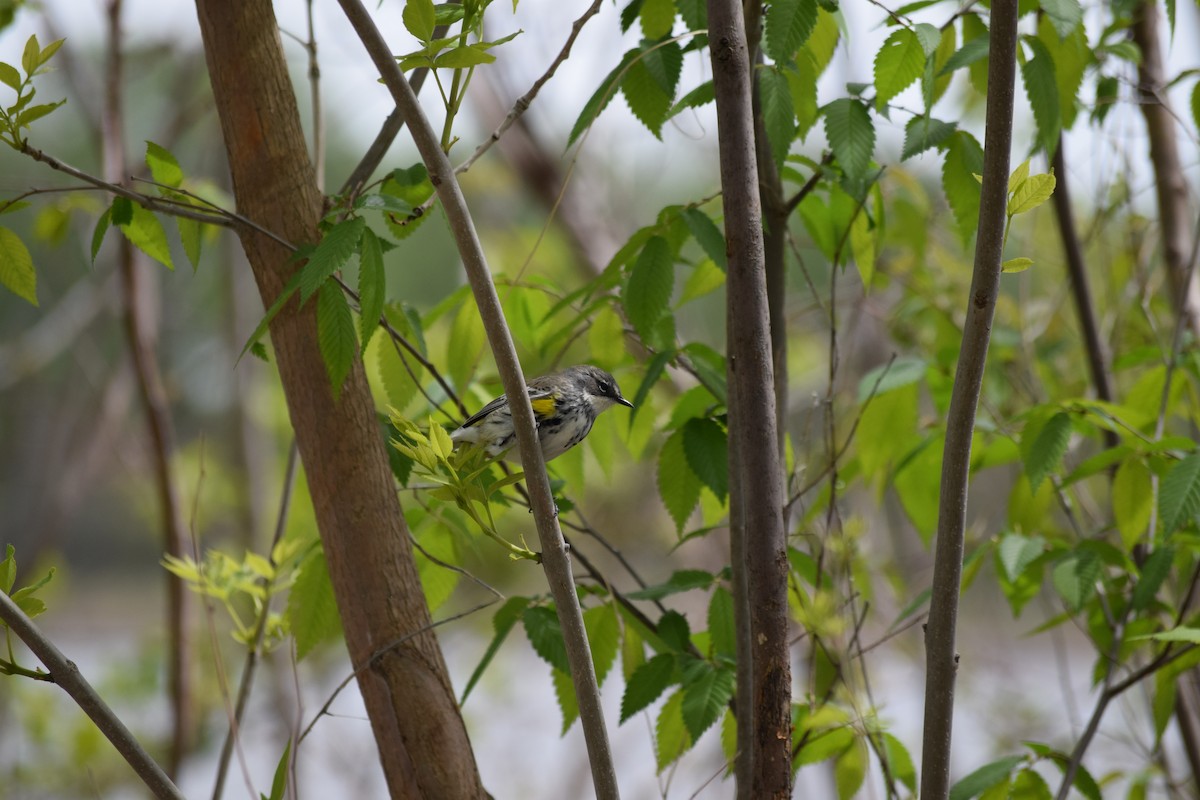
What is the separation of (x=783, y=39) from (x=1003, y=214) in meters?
0.42

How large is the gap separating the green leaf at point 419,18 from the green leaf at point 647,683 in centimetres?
86

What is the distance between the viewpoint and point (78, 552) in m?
11.0

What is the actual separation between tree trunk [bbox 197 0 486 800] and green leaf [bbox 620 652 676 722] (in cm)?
22

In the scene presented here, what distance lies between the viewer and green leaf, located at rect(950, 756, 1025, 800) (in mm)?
1435

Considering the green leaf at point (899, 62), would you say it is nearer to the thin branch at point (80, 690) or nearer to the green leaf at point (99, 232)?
the green leaf at point (99, 232)

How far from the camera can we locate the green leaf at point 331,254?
3.66 feet

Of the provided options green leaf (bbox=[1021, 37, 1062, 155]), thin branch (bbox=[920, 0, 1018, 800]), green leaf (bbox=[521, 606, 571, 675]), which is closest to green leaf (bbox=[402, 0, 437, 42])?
thin branch (bbox=[920, 0, 1018, 800])

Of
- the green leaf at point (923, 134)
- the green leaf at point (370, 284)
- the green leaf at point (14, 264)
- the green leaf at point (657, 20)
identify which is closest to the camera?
the green leaf at point (370, 284)

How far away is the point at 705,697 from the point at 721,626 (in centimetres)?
Result: 18

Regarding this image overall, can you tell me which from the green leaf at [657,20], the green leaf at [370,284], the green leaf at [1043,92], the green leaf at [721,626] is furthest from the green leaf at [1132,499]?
the green leaf at [370,284]

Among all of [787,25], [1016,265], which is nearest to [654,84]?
[787,25]

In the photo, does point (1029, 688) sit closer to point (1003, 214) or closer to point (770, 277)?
point (770, 277)

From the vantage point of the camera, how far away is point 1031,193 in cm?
101

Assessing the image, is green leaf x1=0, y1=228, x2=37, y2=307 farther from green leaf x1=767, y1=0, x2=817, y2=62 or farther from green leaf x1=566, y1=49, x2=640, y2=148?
green leaf x1=767, y1=0, x2=817, y2=62
